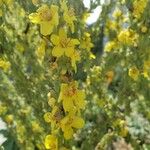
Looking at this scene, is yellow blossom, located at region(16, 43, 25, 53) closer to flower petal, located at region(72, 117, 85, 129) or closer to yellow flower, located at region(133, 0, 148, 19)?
yellow flower, located at region(133, 0, 148, 19)

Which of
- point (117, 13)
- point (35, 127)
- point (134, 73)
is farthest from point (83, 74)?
point (117, 13)

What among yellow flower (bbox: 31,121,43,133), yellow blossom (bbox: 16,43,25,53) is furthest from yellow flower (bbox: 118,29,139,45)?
yellow flower (bbox: 31,121,43,133)

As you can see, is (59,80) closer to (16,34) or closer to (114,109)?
(16,34)

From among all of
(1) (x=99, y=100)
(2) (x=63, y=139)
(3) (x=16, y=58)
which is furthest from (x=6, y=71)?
(2) (x=63, y=139)

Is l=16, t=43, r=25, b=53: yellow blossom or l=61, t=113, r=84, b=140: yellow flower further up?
l=16, t=43, r=25, b=53: yellow blossom

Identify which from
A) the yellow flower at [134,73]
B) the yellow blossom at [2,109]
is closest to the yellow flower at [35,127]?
the yellow blossom at [2,109]
